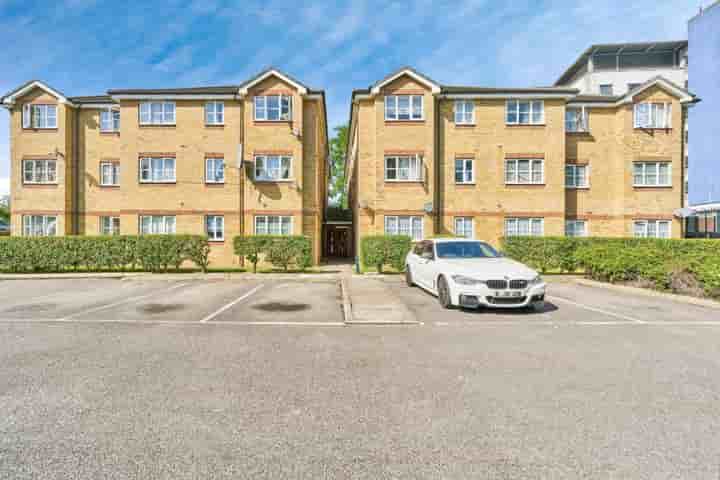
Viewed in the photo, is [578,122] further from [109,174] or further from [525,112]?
[109,174]

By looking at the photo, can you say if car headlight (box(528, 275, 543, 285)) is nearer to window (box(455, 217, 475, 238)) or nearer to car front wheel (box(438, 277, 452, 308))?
car front wheel (box(438, 277, 452, 308))

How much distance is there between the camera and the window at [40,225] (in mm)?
19906

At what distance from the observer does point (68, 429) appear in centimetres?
295

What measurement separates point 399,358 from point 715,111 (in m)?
43.1

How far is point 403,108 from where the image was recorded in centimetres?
1866

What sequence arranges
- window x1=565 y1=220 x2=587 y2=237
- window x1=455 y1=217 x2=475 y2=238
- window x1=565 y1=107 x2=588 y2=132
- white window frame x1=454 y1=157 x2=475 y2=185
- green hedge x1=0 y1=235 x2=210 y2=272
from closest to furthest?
green hedge x1=0 y1=235 x2=210 y2=272 < window x1=455 y1=217 x2=475 y2=238 < white window frame x1=454 y1=157 x2=475 y2=185 < window x1=565 y1=220 x2=587 y2=237 < window x1=565 y1=107 x2=588 y2=132

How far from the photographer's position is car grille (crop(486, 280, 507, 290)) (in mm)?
7398

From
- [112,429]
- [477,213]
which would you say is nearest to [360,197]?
[477,213]

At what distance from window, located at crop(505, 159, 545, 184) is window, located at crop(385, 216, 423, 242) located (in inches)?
209

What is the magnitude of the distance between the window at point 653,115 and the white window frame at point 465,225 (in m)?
10.6

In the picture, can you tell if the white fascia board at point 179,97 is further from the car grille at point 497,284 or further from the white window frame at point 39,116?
the car grille at point 497,284

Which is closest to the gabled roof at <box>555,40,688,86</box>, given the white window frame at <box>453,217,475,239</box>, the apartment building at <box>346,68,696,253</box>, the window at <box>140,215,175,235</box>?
the apartment building at <box>346,68,696,253</box>

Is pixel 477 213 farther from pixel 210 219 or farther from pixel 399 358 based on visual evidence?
pixel 399 358

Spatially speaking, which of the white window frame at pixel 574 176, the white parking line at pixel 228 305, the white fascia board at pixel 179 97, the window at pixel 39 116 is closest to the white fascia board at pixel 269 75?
the white fascia board at pixel 179 97
